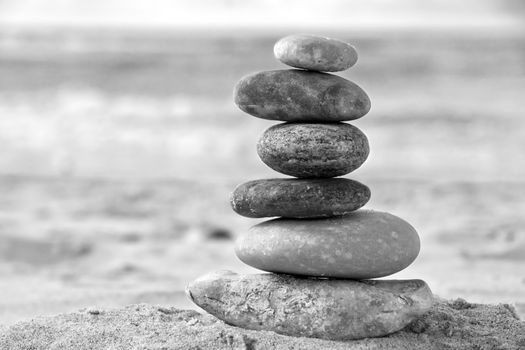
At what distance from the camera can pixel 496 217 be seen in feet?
29.2

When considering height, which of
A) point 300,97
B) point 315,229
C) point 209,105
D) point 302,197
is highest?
point 209,105

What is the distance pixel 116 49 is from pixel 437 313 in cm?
3093

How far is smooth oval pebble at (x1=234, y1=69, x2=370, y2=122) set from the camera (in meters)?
4.47

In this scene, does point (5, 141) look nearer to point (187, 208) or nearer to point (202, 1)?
point (187, 208)

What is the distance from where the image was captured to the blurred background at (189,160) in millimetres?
7117

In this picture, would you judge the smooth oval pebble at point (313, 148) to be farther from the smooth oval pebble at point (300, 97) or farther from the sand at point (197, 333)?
the sand at point (197, 333)

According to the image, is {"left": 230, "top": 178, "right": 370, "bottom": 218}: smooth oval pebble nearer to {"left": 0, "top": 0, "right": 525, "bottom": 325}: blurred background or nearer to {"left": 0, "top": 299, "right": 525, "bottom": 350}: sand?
{"left": 0, "top": 299, "right": 525, "bottom": 350}: sand

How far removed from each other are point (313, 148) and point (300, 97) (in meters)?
0.30

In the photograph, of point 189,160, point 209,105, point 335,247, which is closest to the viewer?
point 335,247

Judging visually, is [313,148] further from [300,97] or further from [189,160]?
[189,160]

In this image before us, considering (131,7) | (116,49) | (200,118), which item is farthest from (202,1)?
(200,118)

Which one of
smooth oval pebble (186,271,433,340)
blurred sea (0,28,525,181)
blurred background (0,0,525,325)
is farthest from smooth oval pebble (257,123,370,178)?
blurred sea (0,28,525,181)

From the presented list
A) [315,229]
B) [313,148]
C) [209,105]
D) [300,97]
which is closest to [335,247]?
[315,229]

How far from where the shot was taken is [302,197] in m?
4.43
